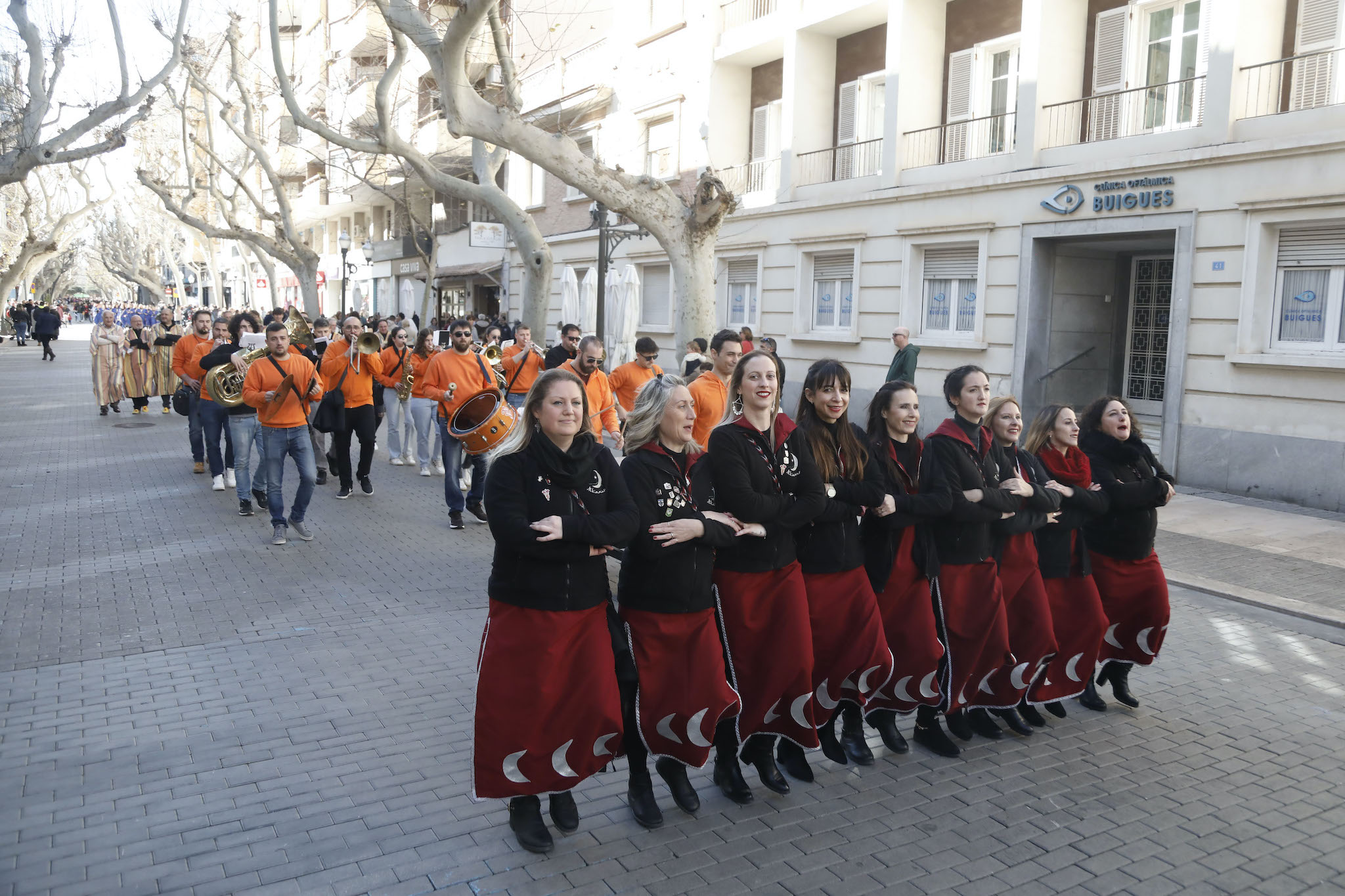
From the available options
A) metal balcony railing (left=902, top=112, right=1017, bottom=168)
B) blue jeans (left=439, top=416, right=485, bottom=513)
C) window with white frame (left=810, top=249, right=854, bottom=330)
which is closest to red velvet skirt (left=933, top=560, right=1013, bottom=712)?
blue jeans (left=439, top=416, right=485, bottom=513)

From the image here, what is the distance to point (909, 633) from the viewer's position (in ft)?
15.5

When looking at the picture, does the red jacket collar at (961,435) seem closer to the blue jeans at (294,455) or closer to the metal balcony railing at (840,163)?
the blue jeans at (294,455)

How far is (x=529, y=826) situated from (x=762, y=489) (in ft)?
5.14

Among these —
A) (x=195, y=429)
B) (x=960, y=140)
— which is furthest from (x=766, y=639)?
(x=960, y=140)

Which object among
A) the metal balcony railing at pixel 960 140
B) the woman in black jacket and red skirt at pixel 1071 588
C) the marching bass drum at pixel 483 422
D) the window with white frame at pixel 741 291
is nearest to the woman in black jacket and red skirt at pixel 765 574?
the woman in black jacket and red skirt at pixel 1071 588

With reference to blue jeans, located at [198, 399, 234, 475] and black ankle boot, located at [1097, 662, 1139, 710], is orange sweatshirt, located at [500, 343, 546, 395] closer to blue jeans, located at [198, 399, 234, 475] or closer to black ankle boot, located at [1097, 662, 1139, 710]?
blue jeans, located at [198, 399, 234, 475]

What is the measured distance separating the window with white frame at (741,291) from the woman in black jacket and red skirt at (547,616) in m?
18.0

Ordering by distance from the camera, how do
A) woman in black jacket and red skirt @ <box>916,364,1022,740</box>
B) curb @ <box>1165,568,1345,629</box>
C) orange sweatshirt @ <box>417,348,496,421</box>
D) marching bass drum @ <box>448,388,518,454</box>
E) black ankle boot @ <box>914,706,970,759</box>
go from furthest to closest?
1. orange sweatshirt @ <box>417,348,496,421</box>
2. marching bass drum @ <box>448,388,518,454</box>
3. curb @ <box>1165,568,1345,629</box>
4. black ankle boot @ <box>914,706,970,759</box>
5. woman in black jacket and red skirt @ <box>916,364,1022,740</box>

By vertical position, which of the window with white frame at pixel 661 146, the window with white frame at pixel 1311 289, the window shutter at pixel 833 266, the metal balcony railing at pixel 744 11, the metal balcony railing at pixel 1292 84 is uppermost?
the metal balcony railing at pixel 744 11

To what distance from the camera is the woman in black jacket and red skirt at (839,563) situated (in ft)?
14.6

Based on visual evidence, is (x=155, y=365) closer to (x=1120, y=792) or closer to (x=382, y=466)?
(x=382, y=466)

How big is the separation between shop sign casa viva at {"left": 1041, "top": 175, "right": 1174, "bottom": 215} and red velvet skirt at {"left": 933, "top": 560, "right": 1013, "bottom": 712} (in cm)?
1044

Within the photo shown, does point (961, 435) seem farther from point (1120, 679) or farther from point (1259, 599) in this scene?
point (1259, 599)

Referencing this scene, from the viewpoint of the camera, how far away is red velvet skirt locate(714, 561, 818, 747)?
4246 mm
